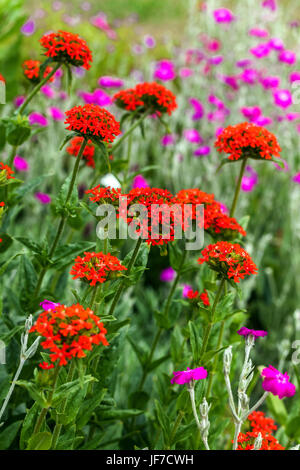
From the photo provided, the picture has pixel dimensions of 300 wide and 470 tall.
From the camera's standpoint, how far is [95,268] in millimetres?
1104

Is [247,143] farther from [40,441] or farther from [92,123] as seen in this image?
[40,441]

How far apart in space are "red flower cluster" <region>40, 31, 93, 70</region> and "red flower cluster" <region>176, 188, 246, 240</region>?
1.51 ft

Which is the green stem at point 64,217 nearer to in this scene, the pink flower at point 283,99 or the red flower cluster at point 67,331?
the red flower cluster at point 67,331

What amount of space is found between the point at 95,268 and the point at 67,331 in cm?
22

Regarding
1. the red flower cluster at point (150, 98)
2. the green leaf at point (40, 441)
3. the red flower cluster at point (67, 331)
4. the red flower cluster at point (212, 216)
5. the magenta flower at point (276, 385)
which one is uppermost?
the red flower cluster at point (150, 98)

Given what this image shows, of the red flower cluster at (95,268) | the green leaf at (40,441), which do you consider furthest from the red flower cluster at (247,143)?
the green leaf at (40,441)

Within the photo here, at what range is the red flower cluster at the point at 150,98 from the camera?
65.3 inches

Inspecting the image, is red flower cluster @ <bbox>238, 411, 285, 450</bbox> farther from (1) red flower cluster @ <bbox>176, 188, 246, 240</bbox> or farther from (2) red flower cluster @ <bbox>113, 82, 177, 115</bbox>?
(2) red flower cluster @ <bbox>113, 82, 177, 115</bbox>

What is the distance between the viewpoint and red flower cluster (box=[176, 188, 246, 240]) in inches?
55.8

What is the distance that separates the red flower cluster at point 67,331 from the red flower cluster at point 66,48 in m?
0.79

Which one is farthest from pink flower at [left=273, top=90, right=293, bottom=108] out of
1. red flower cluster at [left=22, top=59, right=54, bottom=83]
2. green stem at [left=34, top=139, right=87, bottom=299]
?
green stem at [left=34, top=139, right=87, bottom=299]

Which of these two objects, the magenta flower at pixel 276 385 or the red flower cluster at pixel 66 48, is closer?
the magenta flower at pixel 276 385

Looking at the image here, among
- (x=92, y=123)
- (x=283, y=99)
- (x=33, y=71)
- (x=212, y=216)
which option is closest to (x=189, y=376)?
(x=212, y=216)
